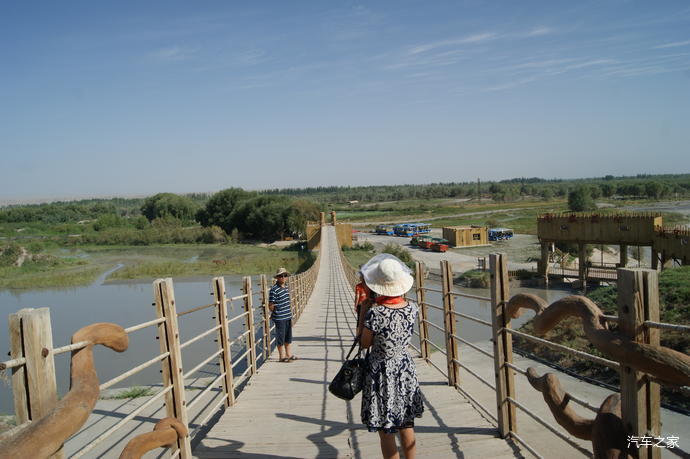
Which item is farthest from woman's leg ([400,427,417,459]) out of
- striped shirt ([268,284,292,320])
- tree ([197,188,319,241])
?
tree ([197,188,319,241])

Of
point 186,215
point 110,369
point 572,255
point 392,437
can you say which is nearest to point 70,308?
point 110,369

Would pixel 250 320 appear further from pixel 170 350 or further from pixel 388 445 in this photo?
pixel 388 445

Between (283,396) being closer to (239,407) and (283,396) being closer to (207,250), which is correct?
(239,407)

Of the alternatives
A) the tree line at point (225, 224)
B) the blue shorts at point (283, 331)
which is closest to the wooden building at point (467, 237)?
the tree line at point (225, 224)

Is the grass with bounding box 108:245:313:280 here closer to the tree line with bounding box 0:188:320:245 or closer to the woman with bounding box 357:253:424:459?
the tree line with bounding box 0:188:320:245

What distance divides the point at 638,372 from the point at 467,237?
43.1 meters

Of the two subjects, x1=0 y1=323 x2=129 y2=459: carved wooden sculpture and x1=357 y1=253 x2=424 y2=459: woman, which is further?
x1=357 y1=253 x2=424 y2=459: woman

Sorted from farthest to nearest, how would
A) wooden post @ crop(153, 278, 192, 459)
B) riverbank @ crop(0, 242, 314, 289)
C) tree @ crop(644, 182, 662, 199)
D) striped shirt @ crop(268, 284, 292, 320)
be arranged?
tree @ crop(644, 182, 662, 199), riverbank @ crop(0, 242, 314, 289), striped shirt @ crop(268, 284, 292, 320), wooden post @ crop(153, 278, 192, 459)

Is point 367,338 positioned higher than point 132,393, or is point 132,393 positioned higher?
point 367,338

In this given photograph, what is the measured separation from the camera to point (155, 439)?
79.4 inches

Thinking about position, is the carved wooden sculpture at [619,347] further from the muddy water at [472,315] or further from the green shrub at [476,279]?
the green shrub at [476,279]

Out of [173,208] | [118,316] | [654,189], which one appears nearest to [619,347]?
[118,316]

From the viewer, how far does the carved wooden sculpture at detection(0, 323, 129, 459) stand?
112cm

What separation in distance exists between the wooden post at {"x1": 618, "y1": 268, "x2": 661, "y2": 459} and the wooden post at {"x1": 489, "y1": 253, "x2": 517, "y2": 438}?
1.40 m
